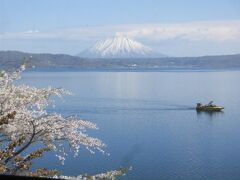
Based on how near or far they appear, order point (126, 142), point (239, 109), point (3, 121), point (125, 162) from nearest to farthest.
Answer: point (3, 121), point (125, 162), point (126, 142), point (239, 109)

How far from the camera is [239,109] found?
96.1ft

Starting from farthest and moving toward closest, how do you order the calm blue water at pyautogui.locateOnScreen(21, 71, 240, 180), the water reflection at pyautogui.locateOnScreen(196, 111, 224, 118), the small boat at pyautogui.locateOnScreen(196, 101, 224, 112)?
the small boat at pyautogui.locateOnScreen(196, 101, 224, 112) < the water reflection at pyautogui.locateOnScreen(196, 111, 224, 118) < the calm blue water at pyautogui.locateOnScreen(21, 71, 240, 180)

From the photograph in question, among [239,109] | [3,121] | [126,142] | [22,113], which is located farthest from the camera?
[239,109]

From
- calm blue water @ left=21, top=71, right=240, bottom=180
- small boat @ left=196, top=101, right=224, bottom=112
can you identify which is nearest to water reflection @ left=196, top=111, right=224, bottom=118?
calm blue water @ left=21, top=71, right=240, bottom=180

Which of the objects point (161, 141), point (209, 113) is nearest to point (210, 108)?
point (209, 113)

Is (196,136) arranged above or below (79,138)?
below

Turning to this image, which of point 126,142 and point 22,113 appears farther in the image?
point 126,142

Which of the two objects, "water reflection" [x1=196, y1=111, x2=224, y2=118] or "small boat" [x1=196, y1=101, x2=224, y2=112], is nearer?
"water reflection" [x1=196, y1=111, x2=224, y2=118]

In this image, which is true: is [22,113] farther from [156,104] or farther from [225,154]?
[156,104]

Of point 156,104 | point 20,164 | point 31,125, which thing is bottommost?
point 156,104

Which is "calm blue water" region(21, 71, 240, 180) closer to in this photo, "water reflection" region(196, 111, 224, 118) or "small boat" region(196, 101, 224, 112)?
"water reflection" region(196, 111, 224, 118)

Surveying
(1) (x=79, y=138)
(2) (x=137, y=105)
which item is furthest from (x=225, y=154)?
(2) (x=137, y=105)

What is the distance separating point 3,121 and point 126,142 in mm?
14514

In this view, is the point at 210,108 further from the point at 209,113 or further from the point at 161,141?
the point at 161,141
